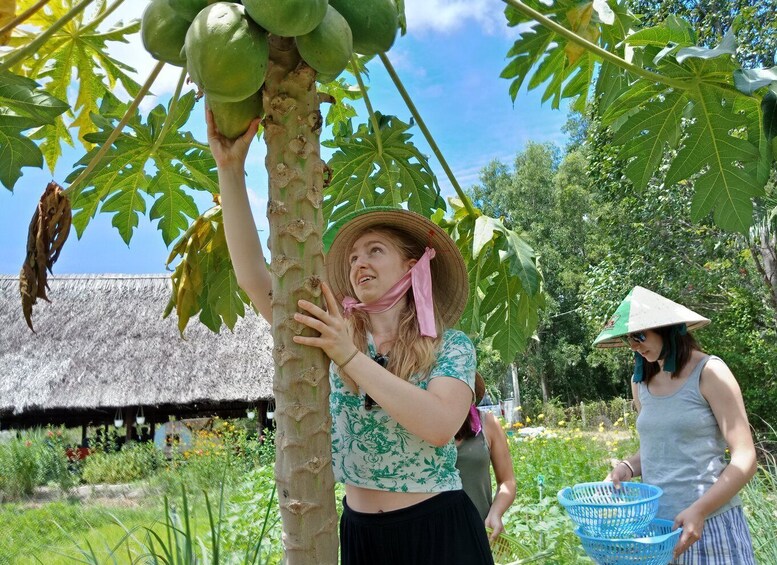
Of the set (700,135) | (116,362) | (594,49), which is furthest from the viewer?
(116,362)

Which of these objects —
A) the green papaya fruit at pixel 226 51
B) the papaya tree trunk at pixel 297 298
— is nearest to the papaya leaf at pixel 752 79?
the papaya tree trunk at pixel 297 298

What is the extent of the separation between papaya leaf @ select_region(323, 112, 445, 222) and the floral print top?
1072mm

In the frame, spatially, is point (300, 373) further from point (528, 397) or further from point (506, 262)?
point (528, 397)

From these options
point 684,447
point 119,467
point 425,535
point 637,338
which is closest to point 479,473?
point 684,447

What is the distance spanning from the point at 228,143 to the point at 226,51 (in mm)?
378

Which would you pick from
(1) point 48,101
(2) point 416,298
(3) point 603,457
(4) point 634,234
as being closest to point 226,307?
(1) point 48,101

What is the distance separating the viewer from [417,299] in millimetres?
1611

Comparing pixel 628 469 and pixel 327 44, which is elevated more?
pixel 327 44

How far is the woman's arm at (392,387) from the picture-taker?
1146 mm

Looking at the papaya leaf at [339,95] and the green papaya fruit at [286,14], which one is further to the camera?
the papaya leaf at [339,95]

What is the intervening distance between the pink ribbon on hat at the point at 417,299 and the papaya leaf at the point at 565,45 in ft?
2.99

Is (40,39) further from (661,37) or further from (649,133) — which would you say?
(649,133)

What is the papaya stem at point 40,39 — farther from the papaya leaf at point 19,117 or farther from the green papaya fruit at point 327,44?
the green papaya fruit at point 327,44

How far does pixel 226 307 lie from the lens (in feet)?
9.13
